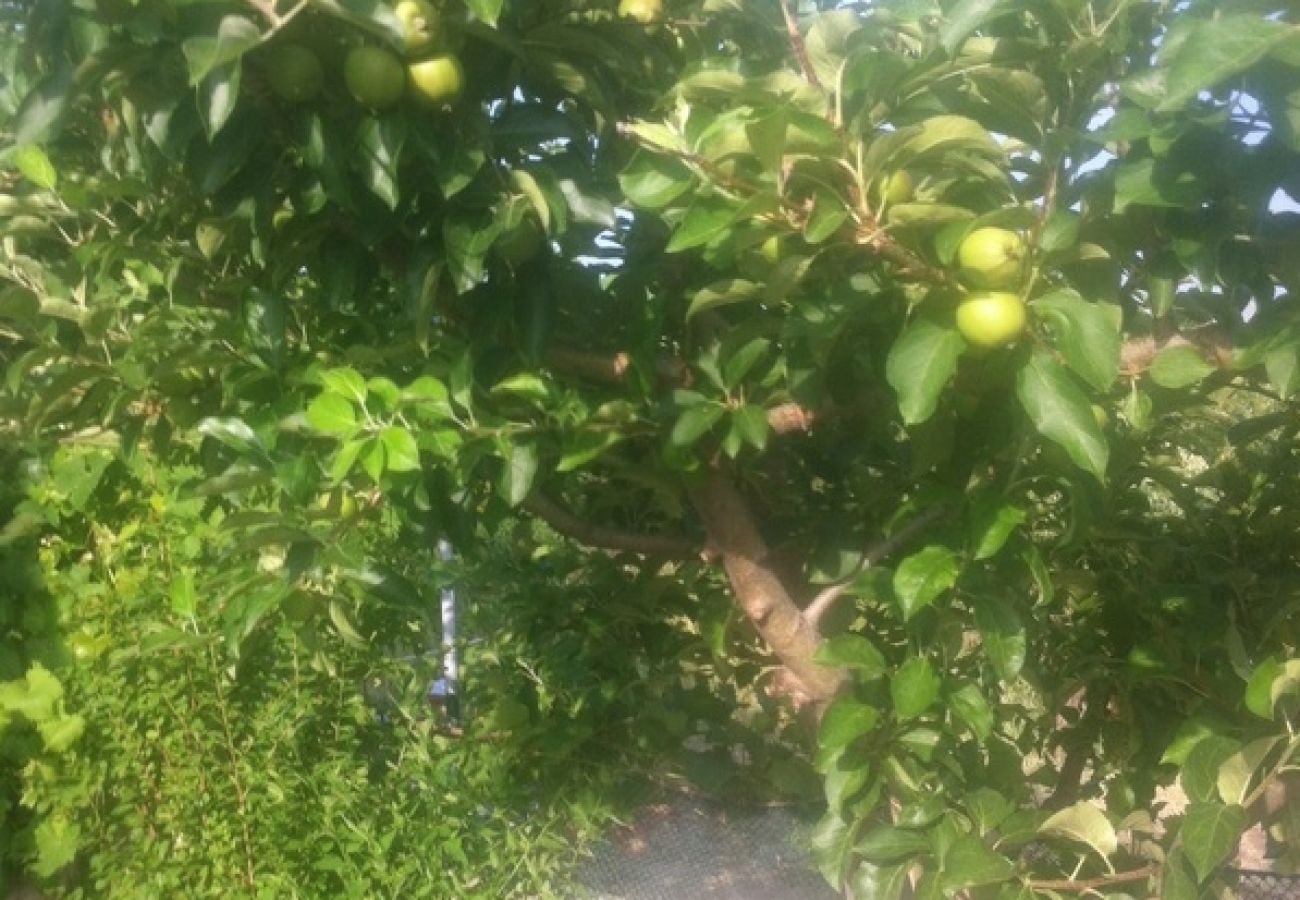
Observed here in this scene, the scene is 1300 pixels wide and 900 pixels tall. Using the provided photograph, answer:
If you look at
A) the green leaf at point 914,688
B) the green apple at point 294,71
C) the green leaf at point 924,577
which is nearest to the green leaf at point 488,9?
the green apple at point 294,71

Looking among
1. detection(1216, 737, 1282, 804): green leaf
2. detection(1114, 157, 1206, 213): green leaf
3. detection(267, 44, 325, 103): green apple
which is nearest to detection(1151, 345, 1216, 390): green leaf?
detection(1114, 157, 1206, 213): green leaf

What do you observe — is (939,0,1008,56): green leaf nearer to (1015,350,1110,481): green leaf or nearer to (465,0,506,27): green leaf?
(1015,350,1110,481): green leaf

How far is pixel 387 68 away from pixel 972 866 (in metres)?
1.03

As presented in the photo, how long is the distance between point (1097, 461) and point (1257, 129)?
350mm

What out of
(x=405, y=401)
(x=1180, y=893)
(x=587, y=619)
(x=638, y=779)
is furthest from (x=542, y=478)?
(x=638, y=779)

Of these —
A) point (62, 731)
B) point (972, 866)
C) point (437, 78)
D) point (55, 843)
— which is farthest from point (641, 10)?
point (55, 843)

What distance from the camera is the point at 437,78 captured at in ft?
3.92

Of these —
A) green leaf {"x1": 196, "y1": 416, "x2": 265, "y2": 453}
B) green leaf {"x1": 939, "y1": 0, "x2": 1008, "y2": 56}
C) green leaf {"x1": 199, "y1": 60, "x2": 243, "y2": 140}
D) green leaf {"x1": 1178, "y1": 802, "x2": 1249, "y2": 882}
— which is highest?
green leaf {"x1": 939, "y1": 0, "x2": 1008, "y2": 56}

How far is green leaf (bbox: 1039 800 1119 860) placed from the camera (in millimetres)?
1317

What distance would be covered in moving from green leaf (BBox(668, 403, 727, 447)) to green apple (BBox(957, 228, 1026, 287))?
369mm

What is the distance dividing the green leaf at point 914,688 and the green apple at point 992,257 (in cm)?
45

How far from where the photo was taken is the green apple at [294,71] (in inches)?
44.7

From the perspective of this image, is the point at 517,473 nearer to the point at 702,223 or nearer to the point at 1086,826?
the point at 702,223

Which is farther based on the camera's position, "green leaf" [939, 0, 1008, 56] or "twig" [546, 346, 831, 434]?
"twig" [546, 346, 831, 434]
